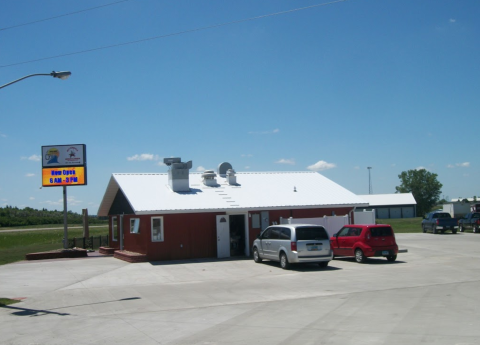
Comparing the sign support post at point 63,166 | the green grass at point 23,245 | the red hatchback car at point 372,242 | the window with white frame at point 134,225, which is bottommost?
the green grass at point 23,245

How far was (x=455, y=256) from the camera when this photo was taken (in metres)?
24.2

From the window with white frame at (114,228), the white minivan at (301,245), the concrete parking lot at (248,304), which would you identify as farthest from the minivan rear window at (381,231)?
the window with white frame at (114,228)

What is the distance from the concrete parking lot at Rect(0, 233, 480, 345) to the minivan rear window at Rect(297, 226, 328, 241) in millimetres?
1311

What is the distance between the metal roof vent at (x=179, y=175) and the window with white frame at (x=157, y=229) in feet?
10.5

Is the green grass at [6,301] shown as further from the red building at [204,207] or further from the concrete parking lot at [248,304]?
the red building at [204,207]

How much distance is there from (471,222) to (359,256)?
26.7m

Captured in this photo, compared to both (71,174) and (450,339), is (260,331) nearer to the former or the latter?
(450,339)

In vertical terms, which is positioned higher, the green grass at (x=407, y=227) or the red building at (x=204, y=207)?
the red building at (x=204, y=207)

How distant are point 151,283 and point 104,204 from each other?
16.8 meters

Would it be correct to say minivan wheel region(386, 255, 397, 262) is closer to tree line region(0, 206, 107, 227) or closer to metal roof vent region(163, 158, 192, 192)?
metal roof vent region(163, 158, 192, 192)

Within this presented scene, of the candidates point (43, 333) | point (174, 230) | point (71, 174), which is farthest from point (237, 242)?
point (43, 333)

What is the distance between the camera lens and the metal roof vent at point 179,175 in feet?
92.2

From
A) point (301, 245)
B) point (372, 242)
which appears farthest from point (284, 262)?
point (372, 242)

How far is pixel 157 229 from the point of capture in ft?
82.5
